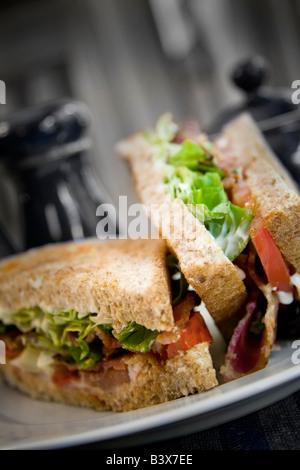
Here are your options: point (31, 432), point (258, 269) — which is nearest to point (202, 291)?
point (258, 269)

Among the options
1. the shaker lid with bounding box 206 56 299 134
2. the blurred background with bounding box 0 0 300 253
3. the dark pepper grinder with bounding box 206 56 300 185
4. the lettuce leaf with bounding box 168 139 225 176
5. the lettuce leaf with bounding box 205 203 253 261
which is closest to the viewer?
the lettuce leaf with bounding box 205 203 253 261

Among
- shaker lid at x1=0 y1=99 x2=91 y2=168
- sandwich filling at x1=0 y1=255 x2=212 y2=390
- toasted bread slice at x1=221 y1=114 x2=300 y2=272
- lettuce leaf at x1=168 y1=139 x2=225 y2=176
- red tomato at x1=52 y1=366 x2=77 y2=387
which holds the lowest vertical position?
red tomato at x1=52 y1=366 x2=77 y2=387

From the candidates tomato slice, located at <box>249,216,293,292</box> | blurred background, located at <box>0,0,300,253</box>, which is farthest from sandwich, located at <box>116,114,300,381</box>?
blurred background, located at <box>0,0,300,253</box>

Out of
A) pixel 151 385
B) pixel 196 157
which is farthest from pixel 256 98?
pixel 151 385

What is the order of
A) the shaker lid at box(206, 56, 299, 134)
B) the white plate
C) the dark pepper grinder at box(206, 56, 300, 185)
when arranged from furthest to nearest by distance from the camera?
the shaker lid at box(206, 56, 299, 134) → the dark pepper grinder at box(206, 56, 300, 185) → the white plate

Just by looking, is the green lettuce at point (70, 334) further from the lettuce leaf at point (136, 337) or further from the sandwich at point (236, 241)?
the sandwich at point (236, 241)

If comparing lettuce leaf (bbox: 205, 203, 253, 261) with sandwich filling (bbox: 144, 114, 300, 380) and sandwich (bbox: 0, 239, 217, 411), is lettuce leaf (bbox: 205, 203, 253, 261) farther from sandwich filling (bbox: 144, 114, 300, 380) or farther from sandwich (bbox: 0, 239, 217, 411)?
sandwich (bbox: 0, 239, 217, 411)
